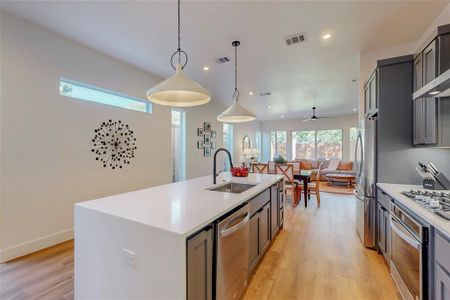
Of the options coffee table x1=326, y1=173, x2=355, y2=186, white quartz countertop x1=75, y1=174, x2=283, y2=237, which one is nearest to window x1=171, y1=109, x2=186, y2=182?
white quartz countertop x1=75, y1=174, x2=283, y2=237

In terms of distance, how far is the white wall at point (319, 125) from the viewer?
888cm

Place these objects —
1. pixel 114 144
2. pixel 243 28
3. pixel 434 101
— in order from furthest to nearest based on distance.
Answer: pixel 114 144, pixel 243 28, pixel 434 101

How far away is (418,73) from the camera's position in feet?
7.12

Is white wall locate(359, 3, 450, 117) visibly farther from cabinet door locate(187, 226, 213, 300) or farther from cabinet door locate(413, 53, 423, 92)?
cabinet door locate(187, 226, 213, 300)

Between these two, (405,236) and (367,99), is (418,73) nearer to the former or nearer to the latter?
(367,99)

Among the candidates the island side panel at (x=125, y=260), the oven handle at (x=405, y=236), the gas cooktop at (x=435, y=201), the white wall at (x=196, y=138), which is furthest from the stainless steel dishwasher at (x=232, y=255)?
the white wall at (x=196, y=138)

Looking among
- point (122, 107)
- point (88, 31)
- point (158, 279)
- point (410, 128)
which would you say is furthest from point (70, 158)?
point (410, 128)

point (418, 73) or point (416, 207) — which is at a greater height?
point (418, 73)

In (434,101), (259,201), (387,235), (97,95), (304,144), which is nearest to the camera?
(434,101)

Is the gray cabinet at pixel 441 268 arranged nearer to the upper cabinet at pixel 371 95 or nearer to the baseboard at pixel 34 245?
the upper cabinet at pixel 371 95

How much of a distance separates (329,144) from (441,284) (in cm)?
889

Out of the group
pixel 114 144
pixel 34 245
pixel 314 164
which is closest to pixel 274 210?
pixel 114 144

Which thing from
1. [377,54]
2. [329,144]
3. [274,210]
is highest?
[377,54]

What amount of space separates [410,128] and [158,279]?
2897mm
